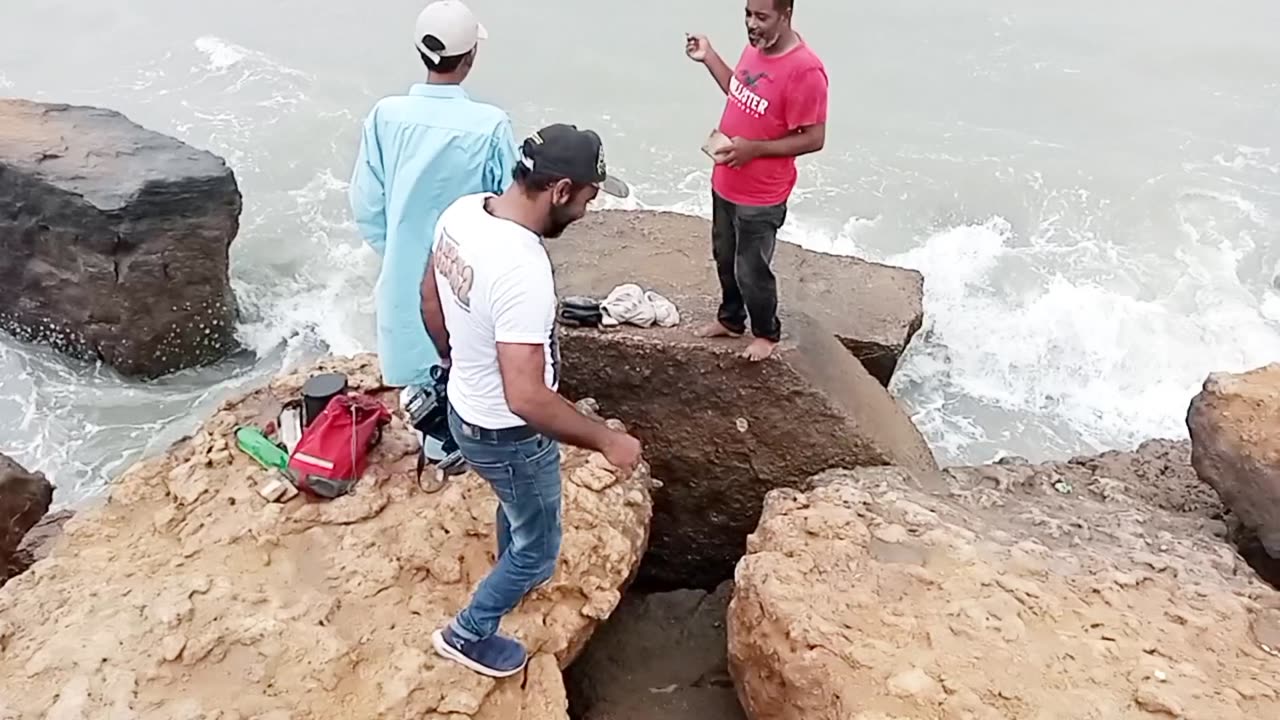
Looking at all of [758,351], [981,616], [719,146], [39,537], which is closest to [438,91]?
[719,146]

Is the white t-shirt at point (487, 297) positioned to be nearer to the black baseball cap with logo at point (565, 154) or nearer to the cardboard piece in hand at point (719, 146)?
the black baseball cap with logo at point (565, 154)

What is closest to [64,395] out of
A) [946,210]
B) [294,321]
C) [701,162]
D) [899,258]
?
[294,321]

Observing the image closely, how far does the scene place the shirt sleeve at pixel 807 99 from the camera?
3846 millimetres

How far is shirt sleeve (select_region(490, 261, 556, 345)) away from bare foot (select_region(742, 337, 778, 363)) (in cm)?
189

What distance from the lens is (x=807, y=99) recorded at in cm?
385

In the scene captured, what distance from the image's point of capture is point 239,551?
3850 mm

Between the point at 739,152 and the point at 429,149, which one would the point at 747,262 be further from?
the point at 429,149

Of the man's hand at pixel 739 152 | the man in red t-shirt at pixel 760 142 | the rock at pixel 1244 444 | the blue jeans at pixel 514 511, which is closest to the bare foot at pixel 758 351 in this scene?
the man in red t-shirt at pixel 760 142

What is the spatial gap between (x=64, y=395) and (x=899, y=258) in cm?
663

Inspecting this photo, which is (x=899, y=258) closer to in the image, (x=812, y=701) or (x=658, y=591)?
(x=658, y=591)

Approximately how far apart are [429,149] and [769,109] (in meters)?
1.16

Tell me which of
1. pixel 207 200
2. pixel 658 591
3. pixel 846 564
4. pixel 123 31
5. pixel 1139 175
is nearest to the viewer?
pixel 846 564

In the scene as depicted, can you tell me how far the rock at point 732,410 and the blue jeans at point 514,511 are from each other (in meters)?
1.30

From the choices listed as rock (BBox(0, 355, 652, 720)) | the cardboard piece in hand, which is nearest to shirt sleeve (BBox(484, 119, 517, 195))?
the cardboard piece in hand
